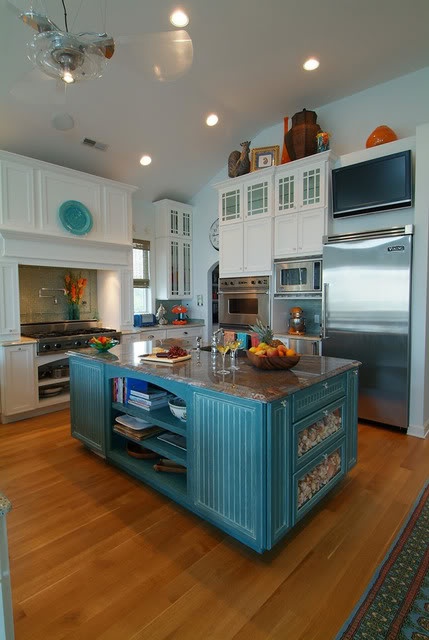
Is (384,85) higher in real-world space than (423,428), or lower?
higher

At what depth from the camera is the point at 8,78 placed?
313 cm

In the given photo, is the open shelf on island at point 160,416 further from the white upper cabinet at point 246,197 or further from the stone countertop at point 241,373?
the white upper cabinet at point 246,197

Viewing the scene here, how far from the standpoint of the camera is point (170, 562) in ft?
5.71

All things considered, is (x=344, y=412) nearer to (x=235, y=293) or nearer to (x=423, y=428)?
(x=423, y=428)

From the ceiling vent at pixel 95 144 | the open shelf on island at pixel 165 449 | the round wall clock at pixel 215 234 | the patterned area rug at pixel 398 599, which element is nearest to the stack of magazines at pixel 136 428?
the open shelf on island at pixel 165 449

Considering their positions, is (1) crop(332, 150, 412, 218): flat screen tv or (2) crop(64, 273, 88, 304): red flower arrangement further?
(2) crop(64, 273, 88, 304): red flower arrangement

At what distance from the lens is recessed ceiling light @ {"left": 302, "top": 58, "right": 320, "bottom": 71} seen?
3440 millimetres

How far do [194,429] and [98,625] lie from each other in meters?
0.90

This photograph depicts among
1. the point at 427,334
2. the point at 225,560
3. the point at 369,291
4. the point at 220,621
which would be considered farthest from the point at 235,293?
the point at 220,621

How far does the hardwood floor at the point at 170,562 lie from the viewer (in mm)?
1414

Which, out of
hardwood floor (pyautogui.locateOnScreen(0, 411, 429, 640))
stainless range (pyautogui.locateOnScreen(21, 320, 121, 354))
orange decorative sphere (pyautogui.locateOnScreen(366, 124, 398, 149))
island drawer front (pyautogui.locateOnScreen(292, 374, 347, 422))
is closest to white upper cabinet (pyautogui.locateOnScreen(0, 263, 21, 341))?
stainless range (pyautogui.locateOnScreen(21, 320, 121, 354))

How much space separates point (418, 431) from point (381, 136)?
3.02 metres

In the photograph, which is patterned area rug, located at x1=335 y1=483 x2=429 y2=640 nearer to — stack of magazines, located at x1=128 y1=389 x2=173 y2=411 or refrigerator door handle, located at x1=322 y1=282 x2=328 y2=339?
stack of magazines, located at x1=128 y1=389 x2=173 y2=411

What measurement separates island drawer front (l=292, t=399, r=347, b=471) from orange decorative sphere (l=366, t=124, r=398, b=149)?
2881 millimetres
